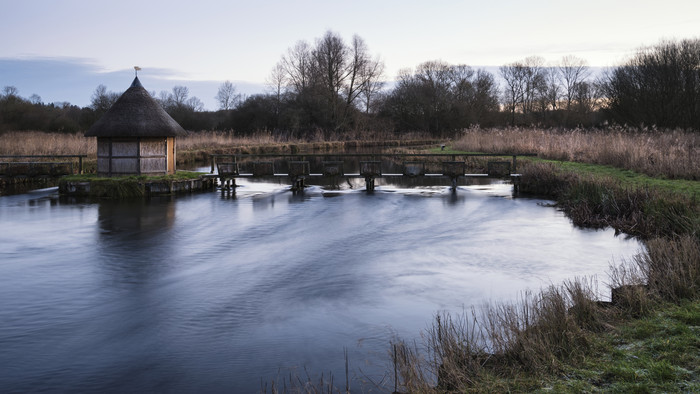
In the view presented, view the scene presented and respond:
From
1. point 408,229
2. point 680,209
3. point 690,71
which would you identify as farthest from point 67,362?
point 690,71

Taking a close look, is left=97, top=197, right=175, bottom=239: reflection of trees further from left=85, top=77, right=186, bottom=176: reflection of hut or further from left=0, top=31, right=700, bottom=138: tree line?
left=0, top=31, right=700, bottom=138: tree line

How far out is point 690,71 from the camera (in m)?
29.7

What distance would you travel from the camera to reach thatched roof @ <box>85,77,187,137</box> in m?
19.0

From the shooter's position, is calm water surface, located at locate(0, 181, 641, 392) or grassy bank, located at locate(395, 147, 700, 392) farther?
calm water surface, located at locate(0, 181, 641, 392)

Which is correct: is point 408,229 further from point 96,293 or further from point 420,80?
point 420,80

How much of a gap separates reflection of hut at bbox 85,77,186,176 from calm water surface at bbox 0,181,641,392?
7.88ft

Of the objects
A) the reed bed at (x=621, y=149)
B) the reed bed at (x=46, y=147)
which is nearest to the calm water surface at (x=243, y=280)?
the reed bed at (x=621, y=149)

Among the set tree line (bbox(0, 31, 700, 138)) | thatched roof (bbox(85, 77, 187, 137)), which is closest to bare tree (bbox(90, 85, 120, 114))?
tree line (bbox(0, 31, 700, 138))

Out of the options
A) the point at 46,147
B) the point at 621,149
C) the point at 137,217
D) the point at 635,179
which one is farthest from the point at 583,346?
the point at 46,147

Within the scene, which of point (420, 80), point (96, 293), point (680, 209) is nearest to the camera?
point (96, 293)

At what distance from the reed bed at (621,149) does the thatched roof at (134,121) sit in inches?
571

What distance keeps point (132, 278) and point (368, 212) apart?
8114 mm

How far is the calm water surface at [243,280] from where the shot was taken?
238 inches

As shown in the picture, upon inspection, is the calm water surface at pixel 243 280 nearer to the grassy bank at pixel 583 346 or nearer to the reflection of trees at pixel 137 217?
the reflection of trees at pixel 137 217
